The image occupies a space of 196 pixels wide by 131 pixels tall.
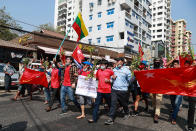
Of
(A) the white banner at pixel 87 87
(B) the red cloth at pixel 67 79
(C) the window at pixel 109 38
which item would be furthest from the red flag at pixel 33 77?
(C) the window at pixel 109 38

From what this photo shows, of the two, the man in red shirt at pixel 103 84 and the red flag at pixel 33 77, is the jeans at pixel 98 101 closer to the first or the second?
the man in red shirt at pixel 103 84

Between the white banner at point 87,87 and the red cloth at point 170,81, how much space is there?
5.07ft

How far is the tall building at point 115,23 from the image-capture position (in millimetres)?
31781

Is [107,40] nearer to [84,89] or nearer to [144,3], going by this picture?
[144,3]

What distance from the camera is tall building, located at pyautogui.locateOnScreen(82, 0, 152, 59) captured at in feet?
104

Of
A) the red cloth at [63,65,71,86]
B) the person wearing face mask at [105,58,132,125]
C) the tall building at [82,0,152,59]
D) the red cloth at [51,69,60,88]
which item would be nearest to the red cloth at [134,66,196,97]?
the person wearing face mask at [105,58,132,125]

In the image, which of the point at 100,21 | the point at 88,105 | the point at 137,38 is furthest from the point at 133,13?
the point at 88,105

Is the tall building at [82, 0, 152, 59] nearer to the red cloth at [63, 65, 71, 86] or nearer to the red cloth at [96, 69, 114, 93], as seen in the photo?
the red cloth at [63, 65, 71, 86]

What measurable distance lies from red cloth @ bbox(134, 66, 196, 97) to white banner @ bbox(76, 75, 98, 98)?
5.07 feet

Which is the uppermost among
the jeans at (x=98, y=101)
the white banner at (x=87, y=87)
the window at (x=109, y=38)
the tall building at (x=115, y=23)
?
the tall building at (x=115, y=23)

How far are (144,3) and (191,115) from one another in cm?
4434

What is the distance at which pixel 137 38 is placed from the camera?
3666 centimetres

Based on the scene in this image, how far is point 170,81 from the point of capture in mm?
4297

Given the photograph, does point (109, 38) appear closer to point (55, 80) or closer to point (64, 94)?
point (55, 80)
